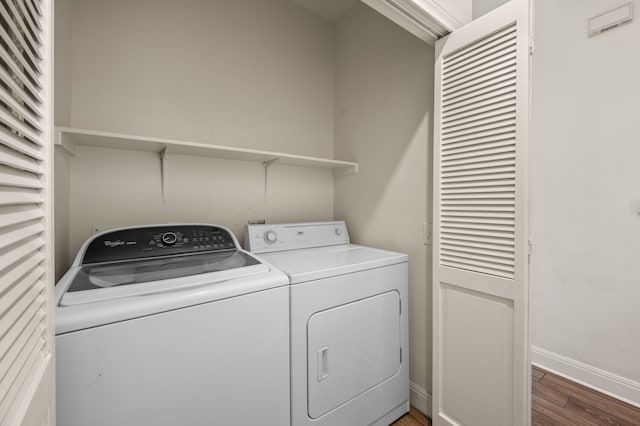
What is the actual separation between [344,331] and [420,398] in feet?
2.77

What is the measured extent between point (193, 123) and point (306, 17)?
1450mm

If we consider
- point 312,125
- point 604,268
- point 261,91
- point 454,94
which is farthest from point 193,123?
point 604,268

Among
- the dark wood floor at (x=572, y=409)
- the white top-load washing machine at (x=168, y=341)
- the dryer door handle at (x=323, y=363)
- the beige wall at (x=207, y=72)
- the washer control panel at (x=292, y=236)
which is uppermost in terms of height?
the beige wall at (x=207, y=72)

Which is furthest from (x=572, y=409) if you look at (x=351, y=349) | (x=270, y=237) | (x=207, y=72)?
(x=207, y=72)

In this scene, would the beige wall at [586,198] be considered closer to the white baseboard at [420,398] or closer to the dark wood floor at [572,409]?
the dark wood floor at [572,409]

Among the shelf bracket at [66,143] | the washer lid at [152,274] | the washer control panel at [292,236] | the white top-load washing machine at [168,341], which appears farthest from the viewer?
the washer control panel at [292,236]

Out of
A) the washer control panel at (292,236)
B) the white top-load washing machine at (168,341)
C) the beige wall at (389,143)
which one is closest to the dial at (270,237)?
the washer control panel at (292,236)

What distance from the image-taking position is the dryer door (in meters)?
1.29

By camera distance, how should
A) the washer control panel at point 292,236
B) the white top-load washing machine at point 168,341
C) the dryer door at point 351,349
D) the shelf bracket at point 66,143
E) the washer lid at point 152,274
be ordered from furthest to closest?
the washer control panel at point 292,236 < the dryer door at point 351,349 < the shelf bracket at point 66,143 < the washer lid at point 152,274 < the white top-load washing machine at point 168,341

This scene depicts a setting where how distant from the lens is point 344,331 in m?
1.38

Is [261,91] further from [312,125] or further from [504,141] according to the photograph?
[504,141]

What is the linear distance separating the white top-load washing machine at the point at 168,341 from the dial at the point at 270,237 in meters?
0.47

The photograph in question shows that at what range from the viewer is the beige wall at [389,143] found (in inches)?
67.4

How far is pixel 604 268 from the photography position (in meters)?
1.78
